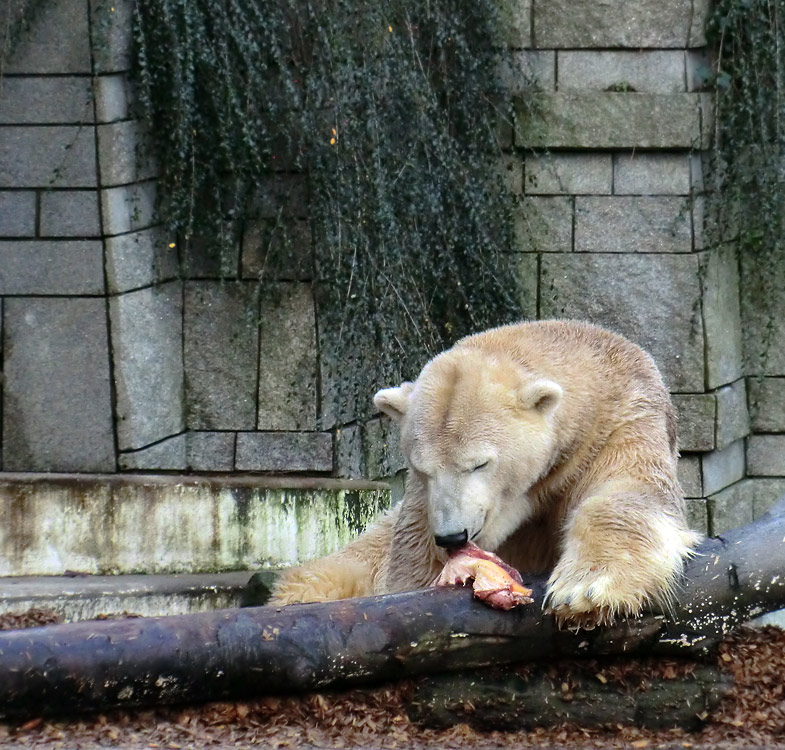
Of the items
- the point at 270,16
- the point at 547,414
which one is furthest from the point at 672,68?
the point at 547,414

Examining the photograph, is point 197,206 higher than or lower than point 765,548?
higher

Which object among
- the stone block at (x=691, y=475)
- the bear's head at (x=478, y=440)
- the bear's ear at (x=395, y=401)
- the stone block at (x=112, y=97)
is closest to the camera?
the bear's head at (x=478, y=440)

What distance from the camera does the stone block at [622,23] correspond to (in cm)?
598

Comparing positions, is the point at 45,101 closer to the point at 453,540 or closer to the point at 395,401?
the point at 395,401

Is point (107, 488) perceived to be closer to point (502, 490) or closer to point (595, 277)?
point (502, 490)

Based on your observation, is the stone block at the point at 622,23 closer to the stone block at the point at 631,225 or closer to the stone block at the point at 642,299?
the stone block at the point at 631,225

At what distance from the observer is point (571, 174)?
610 cm

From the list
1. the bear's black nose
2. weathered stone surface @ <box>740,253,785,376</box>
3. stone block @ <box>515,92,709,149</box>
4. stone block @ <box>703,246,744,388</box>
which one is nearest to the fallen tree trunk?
the bear's black nose

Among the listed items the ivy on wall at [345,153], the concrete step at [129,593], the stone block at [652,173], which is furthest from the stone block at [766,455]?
the concrete step at [129,593]

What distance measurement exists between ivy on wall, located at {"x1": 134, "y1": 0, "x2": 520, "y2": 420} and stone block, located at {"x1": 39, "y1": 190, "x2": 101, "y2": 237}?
0.31 meters

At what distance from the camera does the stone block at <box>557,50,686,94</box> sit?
603 cm

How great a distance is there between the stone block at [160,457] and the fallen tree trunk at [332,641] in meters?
2.17

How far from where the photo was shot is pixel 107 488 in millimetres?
5203

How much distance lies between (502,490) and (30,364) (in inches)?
94.8
